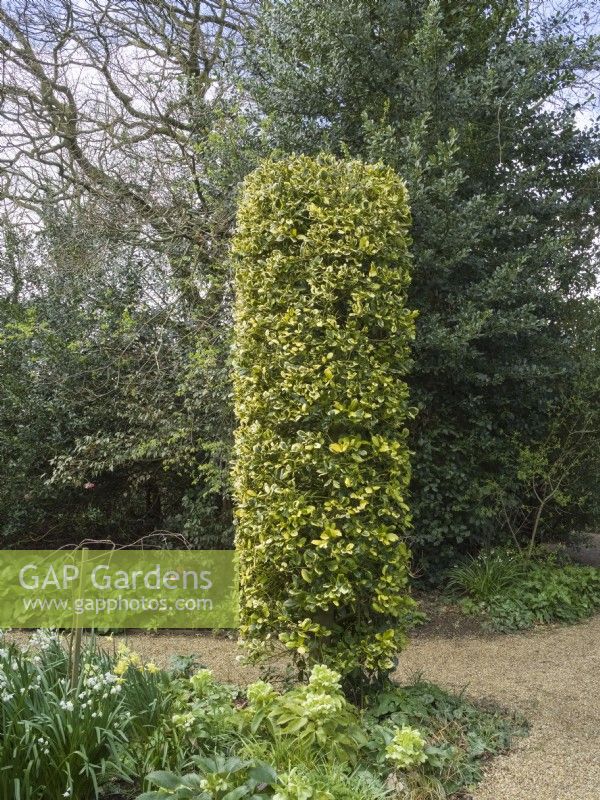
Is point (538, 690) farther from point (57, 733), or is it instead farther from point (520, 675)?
point (57, 733)

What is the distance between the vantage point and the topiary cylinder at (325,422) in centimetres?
348

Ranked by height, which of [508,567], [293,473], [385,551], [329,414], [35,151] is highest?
[35,151]

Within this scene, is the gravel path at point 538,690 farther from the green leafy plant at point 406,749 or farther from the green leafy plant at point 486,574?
the green leafy plant at point 486,574

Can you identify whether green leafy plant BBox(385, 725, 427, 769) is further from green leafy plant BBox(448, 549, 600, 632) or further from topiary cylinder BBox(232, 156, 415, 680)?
green leafy plant BBox(448, 549, 600, 632)

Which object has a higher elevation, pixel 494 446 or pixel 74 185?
pixel 74 185

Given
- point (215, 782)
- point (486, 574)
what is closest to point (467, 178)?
point (486, 574)

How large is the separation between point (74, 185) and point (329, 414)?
6.41m

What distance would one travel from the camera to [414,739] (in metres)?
2.79

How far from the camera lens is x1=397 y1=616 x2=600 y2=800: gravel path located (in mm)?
3006

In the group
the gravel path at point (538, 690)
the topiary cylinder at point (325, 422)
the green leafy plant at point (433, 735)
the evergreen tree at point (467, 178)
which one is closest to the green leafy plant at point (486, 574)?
the evergreen tree at point (467, 178)

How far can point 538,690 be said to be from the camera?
4.36 meters

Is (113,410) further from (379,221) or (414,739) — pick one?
(414,739)

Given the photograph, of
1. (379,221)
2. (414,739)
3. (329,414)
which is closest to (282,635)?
(414,739)

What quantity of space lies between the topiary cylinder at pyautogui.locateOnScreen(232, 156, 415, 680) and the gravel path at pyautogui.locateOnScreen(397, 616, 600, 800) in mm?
783
